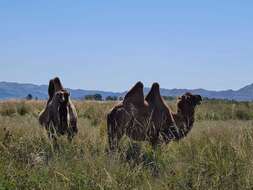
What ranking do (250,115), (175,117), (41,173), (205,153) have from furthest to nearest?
(250,115), (175,117), (205,153), (41,173)

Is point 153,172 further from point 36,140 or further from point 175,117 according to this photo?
point 175,117

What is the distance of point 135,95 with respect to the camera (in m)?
12.2

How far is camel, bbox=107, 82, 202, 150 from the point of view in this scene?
11266 mm

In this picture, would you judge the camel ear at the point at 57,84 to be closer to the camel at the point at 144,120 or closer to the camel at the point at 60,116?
the camel at the point at 60,116

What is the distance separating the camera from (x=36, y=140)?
1023cm

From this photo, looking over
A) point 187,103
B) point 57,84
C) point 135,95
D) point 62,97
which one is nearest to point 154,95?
point 135,95

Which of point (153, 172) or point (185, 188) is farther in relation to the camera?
point (153, 172)

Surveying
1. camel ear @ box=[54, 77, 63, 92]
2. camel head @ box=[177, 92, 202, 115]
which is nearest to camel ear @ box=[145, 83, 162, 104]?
camel head @ box=[177, 92, 202, 115]

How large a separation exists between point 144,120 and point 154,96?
0.90 m

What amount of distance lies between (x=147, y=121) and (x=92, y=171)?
14.1 ft

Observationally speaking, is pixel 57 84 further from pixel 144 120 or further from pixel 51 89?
pixel 144 120

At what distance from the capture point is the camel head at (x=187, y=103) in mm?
13750

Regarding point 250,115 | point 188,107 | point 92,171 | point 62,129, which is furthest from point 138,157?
point 250,115

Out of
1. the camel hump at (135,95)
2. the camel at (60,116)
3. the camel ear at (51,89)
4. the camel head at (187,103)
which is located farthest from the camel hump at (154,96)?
the camel ear at (51,89)
